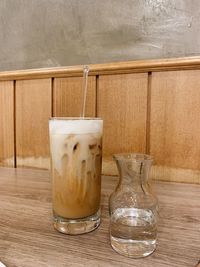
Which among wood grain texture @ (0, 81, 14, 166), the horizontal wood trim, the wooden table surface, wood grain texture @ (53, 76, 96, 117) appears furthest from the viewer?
wood grain texture @ (0, 81, 14, 166)

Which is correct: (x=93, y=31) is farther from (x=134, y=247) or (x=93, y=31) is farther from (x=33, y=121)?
(x=134, y=247)

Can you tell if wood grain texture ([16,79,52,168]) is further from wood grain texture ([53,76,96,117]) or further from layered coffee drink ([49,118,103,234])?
layered coffee drink ([49,118,103,234])

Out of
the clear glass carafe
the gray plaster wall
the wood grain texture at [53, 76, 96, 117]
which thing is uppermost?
the gray plaster wall

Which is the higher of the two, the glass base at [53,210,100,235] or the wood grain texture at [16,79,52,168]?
the wood grain texture at [16,79,52,168]

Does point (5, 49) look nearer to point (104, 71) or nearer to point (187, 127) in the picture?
point (104, 71)

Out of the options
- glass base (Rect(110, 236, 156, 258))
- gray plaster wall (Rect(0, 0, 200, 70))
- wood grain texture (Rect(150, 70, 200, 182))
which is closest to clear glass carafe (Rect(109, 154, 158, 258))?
glass base (Rect(110, 236, 156, 258))

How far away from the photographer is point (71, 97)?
Result: 0.94 meters

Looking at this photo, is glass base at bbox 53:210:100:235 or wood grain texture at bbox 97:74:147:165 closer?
glass base at bbox 53:210:100:235

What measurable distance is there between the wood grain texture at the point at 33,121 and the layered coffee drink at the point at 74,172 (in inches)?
21.3

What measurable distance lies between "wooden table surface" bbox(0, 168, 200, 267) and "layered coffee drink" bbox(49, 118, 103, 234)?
3 centimetres

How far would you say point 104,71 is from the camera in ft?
2.87

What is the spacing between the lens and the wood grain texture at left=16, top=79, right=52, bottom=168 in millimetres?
982

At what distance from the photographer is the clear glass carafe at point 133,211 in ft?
1.25

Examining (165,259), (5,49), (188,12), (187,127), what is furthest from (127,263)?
(5,49)
